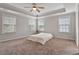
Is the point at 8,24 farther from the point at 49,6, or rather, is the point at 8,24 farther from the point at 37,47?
the point at 49,6

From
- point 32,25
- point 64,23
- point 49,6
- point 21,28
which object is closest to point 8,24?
point 21,28

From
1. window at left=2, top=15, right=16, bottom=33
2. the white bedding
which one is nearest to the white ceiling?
window at left=2, top=15, right=16, bottom=33

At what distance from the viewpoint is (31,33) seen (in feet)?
5.29

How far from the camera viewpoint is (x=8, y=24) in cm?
153

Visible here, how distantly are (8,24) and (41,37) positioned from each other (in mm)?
626

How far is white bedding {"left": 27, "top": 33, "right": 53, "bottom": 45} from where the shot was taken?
1.57m

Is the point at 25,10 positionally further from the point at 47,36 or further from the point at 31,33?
the point at 47,36

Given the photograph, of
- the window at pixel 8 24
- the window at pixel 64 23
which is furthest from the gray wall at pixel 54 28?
the window at pixel 8 24

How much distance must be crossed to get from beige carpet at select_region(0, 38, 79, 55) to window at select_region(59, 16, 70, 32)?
0.65 feet

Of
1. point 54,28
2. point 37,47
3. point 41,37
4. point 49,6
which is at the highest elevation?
point 49,6

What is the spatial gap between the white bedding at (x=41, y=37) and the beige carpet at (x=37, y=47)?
57 mm

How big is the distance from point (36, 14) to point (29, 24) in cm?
22

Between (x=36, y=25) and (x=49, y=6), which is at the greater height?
(x=49, y=6)
